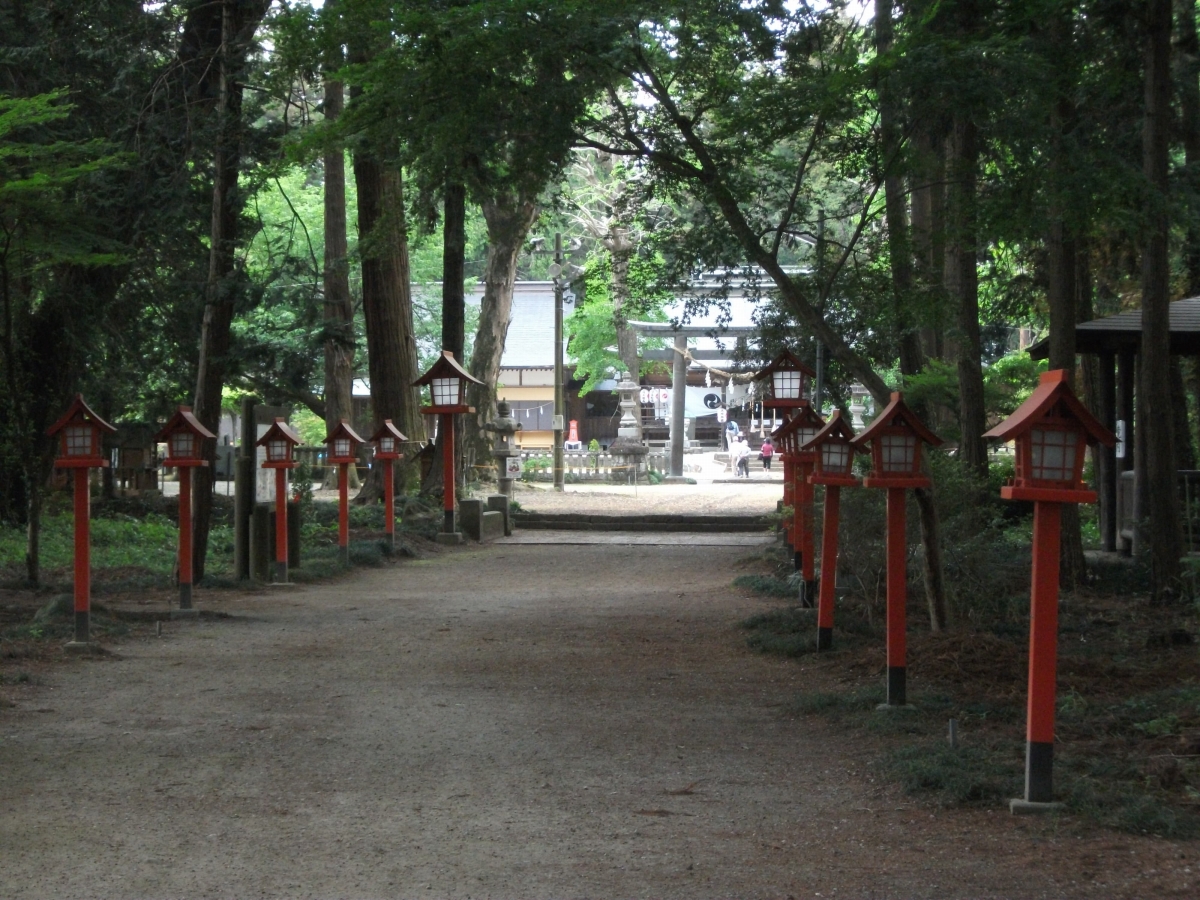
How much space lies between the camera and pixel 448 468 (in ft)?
68.7

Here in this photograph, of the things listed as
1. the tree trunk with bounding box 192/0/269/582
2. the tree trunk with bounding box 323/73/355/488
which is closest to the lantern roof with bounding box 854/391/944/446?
the tree trunk with bounding box 192/0/269/582

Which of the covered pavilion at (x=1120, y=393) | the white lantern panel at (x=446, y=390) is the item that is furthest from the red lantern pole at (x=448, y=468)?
the covered pavilion at (x=1120, y=393)

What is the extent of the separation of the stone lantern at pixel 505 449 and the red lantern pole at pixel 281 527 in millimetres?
8753

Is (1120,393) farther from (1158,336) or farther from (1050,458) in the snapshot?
(1050,458)

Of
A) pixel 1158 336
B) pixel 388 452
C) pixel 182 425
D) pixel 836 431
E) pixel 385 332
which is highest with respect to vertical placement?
pixel 385 332

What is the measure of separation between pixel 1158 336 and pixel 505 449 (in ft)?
54.0

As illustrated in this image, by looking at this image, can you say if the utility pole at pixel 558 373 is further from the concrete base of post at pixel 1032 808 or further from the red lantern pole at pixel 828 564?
the concrete base of post at pixel 1032 808

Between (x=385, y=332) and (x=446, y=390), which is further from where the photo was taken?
(x=385, y=332)

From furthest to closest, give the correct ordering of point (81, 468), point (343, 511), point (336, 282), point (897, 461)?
1. point (336, 282)
2. point (343, 511)
3. point (81, 468)
4. point (897, 461)

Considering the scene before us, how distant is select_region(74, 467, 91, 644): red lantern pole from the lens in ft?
33.0

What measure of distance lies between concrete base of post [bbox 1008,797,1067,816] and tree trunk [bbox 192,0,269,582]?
10497mm

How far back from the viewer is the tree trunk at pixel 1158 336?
11414 millimetres

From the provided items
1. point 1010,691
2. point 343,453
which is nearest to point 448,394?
point 343,453

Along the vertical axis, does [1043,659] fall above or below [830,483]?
below
